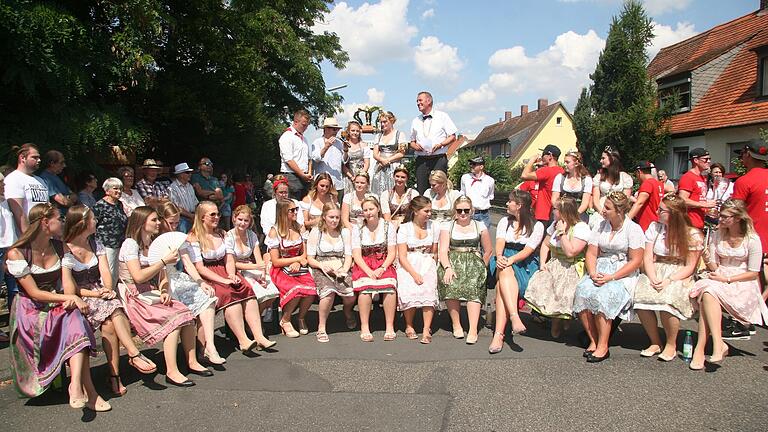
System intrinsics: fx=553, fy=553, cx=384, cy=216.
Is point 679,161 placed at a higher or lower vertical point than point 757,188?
higher

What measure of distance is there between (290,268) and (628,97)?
2070 centimetres

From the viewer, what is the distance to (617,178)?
7426 mm

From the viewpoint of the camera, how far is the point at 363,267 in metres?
6.06

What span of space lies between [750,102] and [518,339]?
696 inches

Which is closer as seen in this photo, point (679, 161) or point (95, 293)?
point (95, 293)

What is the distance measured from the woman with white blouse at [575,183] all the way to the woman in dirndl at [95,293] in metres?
5.25

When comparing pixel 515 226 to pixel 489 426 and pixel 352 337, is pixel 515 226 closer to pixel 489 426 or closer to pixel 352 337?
pixel 352 337

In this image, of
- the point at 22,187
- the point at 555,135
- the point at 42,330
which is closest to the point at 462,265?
the point at 42,330

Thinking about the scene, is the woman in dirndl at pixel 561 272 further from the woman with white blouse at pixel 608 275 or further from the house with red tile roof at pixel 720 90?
the house with red tile roof at pixel 720 90

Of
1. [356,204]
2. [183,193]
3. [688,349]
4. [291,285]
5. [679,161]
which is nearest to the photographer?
[688,349]

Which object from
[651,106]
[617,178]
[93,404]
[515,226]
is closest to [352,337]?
[515,226]

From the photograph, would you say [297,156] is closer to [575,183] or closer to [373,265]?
[373,265]

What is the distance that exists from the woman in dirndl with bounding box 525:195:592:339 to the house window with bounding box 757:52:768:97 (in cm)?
1673

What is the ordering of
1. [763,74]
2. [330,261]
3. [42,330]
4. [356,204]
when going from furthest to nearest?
[763,74], [356,204], [330,261], [42,330]
